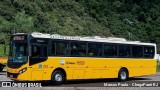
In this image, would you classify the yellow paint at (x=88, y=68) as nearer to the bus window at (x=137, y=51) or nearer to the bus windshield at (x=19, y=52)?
the bus window at (x=137, y=51)

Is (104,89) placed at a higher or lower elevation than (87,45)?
lower

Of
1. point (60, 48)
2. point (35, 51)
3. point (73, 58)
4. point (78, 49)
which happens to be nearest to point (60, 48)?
point (60, 48)

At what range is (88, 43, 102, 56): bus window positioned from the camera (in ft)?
75.7

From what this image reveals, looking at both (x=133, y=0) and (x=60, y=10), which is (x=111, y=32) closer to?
(x=60, y=10)

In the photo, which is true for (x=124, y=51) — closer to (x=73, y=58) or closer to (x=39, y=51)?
(x=73, y=58)

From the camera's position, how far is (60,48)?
21375 millimetres

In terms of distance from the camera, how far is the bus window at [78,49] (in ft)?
72.3

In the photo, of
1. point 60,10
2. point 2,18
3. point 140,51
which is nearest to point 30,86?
point 140,51

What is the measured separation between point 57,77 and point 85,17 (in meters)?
86.6

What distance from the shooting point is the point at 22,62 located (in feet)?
64.8

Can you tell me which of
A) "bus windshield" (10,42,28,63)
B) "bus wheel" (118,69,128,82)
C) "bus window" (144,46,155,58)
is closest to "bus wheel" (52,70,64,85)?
A: "bus windshield" (10,42,28,63)

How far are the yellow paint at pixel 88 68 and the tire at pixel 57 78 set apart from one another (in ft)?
0.87

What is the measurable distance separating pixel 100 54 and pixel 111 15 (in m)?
90.5

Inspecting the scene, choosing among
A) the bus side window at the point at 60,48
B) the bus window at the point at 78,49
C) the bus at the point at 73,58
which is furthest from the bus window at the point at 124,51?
the bus side window at the point at 60,48
